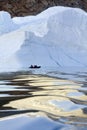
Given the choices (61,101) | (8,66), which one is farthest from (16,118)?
(8,66)

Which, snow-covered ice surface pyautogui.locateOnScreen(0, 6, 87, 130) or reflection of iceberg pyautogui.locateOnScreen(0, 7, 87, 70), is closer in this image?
snow-covered ice surface pyautogui.locateOnScreen(0, 6, 87, 130)

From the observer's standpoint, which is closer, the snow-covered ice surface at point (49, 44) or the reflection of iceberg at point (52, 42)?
the snow-covered ice surface at point (49, 44)

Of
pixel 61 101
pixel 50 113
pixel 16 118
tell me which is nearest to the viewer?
pixel 16 118

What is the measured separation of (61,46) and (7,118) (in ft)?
28.0

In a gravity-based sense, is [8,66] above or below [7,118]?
below

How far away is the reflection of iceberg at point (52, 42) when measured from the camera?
33.8ft

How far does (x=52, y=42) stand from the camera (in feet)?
35.9

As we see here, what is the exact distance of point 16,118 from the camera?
2.51m

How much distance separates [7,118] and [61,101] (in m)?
0.98

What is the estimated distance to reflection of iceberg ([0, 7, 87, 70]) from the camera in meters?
10.3

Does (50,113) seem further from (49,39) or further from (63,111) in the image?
(49,39)

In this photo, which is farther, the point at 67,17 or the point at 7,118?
the point at 67,17

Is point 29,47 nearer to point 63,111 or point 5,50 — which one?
point 5,50

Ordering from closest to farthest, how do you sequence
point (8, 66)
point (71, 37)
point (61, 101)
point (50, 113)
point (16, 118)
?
point (16, 118)
point (50, 113)
point (61, 101)
point (8, 66)
point (71, 37)
